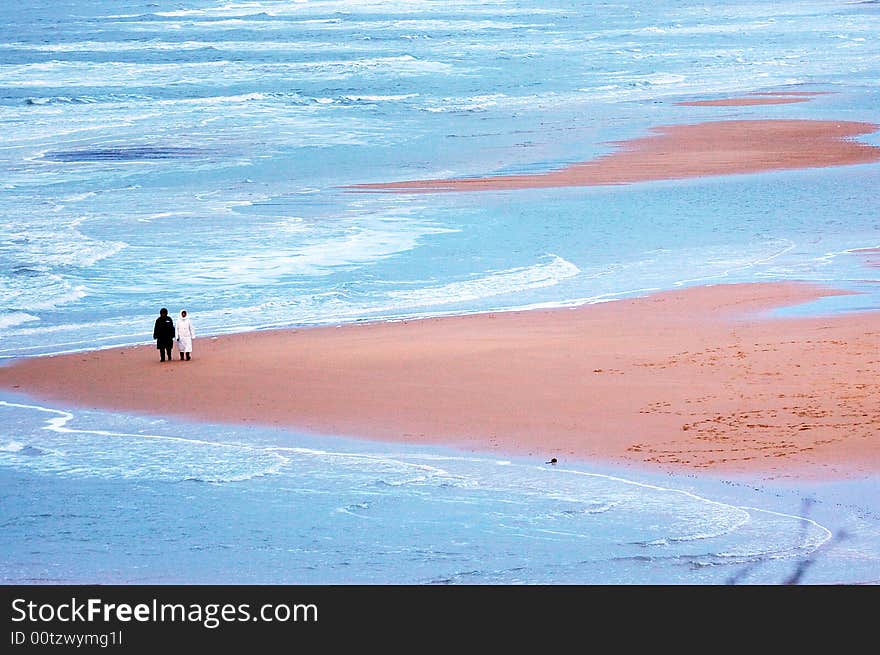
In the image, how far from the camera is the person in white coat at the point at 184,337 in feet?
52.3

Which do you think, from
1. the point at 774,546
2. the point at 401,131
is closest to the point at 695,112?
the point at 401,131

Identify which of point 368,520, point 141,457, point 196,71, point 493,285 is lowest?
point 368,520

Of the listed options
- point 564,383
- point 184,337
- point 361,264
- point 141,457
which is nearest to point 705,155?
point 361,264

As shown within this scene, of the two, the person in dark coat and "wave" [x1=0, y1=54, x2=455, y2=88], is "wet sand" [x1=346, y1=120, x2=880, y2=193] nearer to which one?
the person in dark coat

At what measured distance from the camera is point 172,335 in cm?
1598

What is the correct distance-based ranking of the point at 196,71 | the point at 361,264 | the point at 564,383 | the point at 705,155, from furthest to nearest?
the point at 196,71 < the point at 705,155 < the point at 361,264 < the point at 564,383

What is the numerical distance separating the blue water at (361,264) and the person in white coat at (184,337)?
199cm

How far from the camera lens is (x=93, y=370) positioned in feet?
51.8

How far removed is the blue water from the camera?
32.0 feet

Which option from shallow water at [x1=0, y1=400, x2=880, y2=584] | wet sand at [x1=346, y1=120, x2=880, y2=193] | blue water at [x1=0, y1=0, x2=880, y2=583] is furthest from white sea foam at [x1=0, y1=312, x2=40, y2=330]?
wet sand at [x1=346, y1=120, x2=880, y2=193]

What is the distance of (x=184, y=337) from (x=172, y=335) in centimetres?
14

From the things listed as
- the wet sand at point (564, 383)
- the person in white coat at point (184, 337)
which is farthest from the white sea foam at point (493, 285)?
the person in white coat at point (184, 337)

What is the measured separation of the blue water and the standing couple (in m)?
1.84

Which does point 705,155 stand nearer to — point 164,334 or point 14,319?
point 14,319
